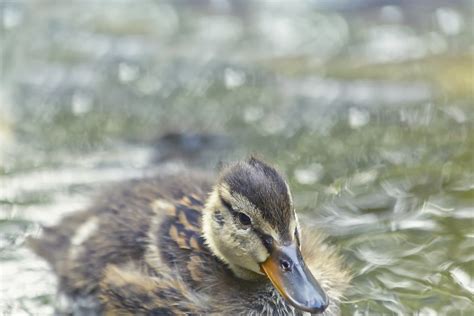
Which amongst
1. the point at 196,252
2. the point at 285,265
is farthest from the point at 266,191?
the point at 196,252

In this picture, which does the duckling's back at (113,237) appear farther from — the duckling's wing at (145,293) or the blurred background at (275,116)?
the blurred background at (275,116)

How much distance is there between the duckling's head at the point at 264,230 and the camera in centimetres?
395

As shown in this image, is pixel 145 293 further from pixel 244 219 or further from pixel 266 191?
pixel 266 191

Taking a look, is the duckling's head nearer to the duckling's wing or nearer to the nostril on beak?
the nostril on beak

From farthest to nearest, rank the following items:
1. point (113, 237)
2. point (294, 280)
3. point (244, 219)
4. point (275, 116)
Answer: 1. point (275, 116)
2. point (113, 237)
3. point (244, 219)
4. point (294, 280)

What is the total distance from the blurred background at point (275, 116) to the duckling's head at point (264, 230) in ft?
2.35

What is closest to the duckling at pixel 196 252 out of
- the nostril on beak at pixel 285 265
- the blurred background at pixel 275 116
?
the nostril on beak at pixel 285 265

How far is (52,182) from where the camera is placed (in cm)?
595

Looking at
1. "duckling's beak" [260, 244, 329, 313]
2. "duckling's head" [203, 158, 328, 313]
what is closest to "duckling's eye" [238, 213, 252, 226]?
"duckling's head" [203, 158, 328, 313]

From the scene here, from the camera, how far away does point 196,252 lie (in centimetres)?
442

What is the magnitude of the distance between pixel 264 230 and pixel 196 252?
531 millimetres

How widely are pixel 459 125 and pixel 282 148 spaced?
1214 mm

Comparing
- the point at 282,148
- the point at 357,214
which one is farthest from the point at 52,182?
the point at 357,214

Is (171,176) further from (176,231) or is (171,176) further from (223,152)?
(223,152)
